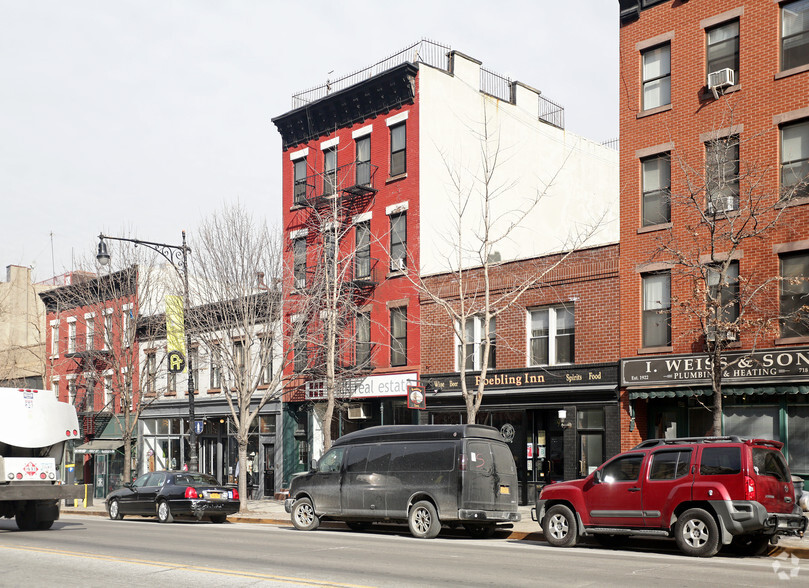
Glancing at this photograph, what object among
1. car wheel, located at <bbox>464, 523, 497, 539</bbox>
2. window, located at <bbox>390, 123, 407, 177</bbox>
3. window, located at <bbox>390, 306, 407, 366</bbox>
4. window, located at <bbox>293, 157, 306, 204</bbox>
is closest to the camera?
car wheel, located at <bbox>464, 523, 497, 539</bbox>

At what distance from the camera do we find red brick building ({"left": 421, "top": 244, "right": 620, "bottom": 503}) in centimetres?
2594

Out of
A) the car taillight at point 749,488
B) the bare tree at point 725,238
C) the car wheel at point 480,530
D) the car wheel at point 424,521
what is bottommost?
the car wheel at point 480,530

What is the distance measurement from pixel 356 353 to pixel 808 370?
646 inches

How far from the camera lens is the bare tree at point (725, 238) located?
20.8 metres

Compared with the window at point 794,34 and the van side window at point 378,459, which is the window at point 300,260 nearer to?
the van side window at point 378,459

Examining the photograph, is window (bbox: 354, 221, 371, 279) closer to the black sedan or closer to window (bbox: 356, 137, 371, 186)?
window (bbox: 356, 137, 371, 186)

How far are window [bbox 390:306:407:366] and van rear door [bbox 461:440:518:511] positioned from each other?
40.3 ft

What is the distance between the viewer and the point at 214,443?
3916 centimetres

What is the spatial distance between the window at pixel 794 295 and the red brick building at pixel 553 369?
4667 millimetres

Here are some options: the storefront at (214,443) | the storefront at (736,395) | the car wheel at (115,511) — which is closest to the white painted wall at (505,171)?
the storefront at (736,395)

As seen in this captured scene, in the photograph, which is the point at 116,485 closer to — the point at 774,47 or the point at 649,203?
the point at 649,203

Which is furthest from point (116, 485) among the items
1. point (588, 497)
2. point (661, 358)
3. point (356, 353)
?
point (588, 497)

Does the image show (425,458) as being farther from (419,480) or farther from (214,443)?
(214,443)

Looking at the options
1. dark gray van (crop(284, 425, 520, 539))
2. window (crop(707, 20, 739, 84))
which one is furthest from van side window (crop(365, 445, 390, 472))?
window (crop(707, 20, 739, 84))
